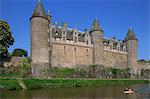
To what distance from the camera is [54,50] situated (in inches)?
1884

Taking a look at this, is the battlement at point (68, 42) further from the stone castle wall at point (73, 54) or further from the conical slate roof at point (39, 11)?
the conical slate roof at point (39, 11)

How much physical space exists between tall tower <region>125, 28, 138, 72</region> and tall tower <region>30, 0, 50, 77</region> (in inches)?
1071

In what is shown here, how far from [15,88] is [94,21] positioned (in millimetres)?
29446

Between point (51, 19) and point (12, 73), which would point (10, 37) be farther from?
point (51, 19)

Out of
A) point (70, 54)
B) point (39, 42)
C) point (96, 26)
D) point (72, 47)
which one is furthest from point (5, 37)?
point (96, 26)

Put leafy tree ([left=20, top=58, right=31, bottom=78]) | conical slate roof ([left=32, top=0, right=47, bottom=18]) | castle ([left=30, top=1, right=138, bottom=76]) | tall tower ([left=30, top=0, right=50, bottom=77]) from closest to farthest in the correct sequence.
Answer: leafy tree ([left=20, top=58, right=31, bottom=78]) < tall tower ([left=30, top=0, right=50, bottom=77]) < castle ([left=30, top=1, right=138, bottom=76]) < conical slate roof ([left=32, top=0, right=47, bottom=18])

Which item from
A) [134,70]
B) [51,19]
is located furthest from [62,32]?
[134,70]

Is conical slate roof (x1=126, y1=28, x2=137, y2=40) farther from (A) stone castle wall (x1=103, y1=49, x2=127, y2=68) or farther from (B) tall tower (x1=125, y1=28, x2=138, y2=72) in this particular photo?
(A) stone castle wall (x1=103, y1=49, x2=127, y2=68)

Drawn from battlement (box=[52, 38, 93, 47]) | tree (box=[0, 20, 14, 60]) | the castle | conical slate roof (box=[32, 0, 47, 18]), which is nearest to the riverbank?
the castle

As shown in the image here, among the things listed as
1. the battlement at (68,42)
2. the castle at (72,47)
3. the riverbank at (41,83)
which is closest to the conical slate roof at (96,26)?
the castle at (72,47)

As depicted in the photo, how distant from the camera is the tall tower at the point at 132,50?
63359mm

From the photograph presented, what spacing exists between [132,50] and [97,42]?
1368 centimetres

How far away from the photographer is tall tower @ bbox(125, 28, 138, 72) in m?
63.4

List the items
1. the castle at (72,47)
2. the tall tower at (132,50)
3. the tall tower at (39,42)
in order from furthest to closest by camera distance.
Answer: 1. the tall tower at (132,50)
2. the castle at (72,47)
3. the tall tower at (39,42)
